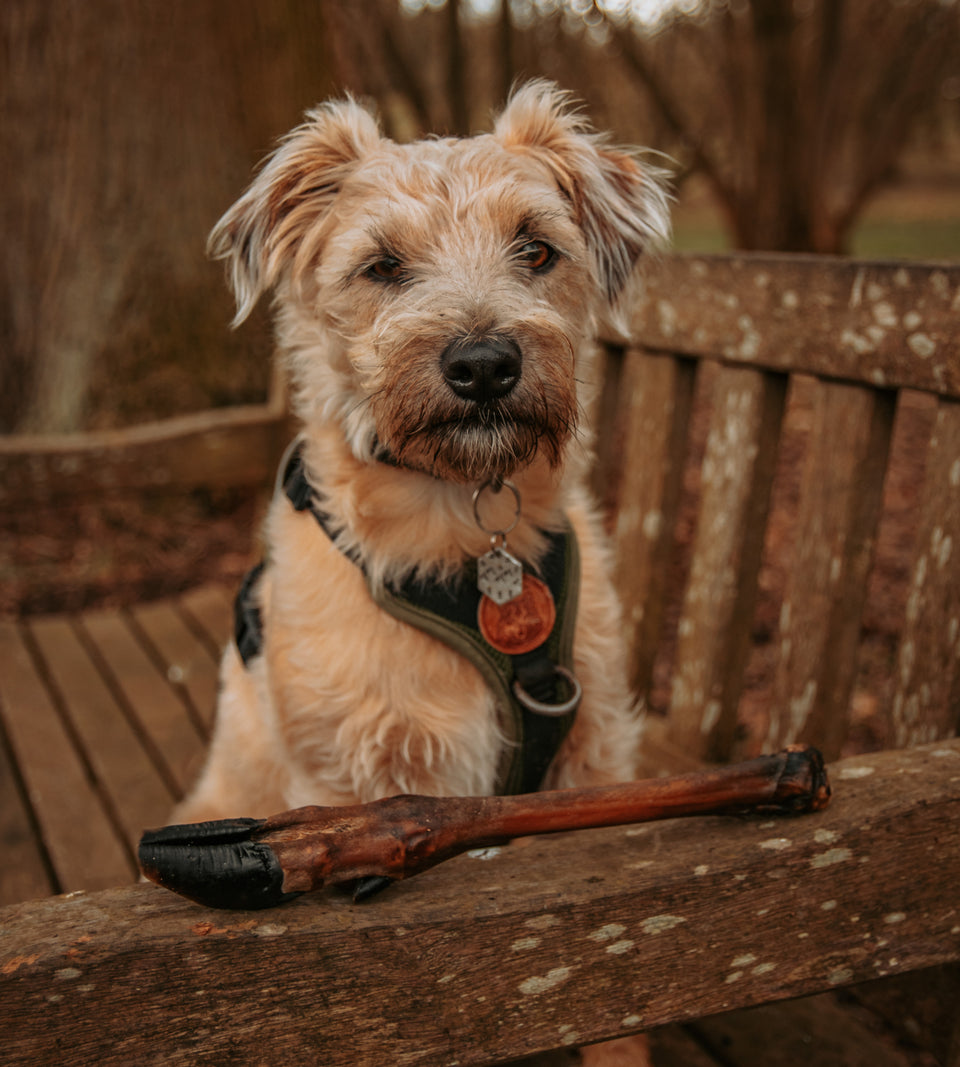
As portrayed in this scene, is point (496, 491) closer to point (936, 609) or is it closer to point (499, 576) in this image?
point (499, 576)

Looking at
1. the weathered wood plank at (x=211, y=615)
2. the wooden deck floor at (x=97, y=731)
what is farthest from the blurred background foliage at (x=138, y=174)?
the wooden deck floor at (x=97, y=731)

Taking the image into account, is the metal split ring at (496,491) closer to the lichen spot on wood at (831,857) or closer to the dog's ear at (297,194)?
the dog's ear at (297,194)

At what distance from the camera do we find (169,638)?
3.64 metres

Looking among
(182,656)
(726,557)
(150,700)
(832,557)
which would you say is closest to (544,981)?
(832,557)

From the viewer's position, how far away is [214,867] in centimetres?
103

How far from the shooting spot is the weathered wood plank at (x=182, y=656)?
3.22 metres

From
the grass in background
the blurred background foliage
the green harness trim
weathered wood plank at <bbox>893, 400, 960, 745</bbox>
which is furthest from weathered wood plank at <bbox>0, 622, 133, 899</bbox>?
the grass in background

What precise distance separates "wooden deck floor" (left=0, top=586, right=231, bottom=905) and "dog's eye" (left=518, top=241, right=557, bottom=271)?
174 cm

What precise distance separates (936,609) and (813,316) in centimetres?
63

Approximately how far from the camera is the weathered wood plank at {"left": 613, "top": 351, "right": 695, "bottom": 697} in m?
2.43

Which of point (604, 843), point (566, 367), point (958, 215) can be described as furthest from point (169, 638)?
point (958, 215)

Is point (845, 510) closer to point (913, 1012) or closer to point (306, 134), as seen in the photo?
point (913, 1012)

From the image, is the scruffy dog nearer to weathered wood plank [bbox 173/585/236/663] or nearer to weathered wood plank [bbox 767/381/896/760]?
weathered wood plank [bbox 767/381/896/760]

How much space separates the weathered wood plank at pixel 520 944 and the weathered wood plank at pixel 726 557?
857 millimetres
